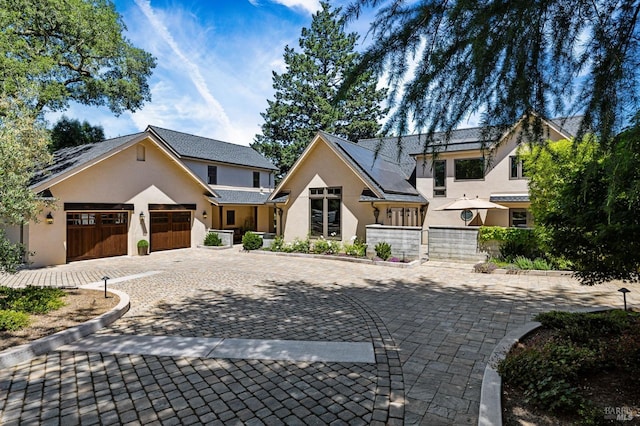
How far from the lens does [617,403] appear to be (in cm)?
383

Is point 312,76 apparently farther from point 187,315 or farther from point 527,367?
point 527,367

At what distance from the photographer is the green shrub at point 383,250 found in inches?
601

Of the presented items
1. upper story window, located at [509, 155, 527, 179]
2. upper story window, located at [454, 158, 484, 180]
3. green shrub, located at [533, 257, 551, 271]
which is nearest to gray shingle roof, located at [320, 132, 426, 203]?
upper story window, located at [454, 158, 484, 180]

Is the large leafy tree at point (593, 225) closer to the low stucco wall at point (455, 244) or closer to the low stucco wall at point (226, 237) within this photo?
the low stucco wall at point (455, 244)

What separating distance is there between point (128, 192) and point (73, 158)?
316cm

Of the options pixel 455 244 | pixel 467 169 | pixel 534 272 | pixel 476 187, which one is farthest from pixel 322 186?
pixel 534 272

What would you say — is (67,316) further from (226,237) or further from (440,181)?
(440,181)

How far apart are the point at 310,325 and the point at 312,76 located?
128ft

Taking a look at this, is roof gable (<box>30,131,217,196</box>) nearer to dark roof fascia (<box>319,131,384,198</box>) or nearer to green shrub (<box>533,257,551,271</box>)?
dark roof fascia (<box>319,131,384,198</box>)

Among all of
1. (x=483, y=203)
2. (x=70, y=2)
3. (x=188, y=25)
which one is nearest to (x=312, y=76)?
(x=70, y=2)

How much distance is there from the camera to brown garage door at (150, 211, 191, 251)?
62.6 feet

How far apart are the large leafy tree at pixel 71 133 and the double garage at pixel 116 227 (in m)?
16.6

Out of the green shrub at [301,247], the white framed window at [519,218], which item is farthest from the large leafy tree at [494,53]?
the white framed window at [519,218]

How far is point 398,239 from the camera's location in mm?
15422
